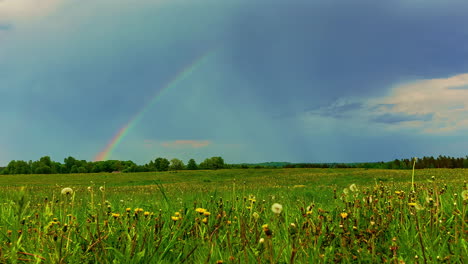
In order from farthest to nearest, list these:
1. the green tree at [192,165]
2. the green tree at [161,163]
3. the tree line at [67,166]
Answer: the tree line at [67,166] < the green tree at [161,163] < the green tree at [192,165]

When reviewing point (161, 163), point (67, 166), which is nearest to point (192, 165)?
point (161, 163)

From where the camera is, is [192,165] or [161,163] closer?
[192,165]

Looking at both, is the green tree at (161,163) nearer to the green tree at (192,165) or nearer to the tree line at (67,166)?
the tree line at (67,166)

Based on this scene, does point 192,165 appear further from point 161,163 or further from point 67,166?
point 67,166

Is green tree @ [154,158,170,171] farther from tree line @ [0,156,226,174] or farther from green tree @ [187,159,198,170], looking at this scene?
green tree @ [187,159,198,170]

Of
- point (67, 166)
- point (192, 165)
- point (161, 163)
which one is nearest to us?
point (192, 165)

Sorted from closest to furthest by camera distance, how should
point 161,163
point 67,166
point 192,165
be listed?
point 192,165 < point 161,163 < point 67,166

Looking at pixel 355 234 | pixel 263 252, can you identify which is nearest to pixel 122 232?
pixel 263 252

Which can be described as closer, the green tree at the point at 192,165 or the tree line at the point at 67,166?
the green tree at the point at 192,165

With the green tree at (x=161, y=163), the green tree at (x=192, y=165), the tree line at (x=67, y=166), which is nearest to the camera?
the green tree at (x=192, y=165)

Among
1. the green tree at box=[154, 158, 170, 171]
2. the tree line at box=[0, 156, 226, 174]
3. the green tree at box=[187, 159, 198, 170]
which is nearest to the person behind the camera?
the green tree at box=[187, 159, 198, 170]

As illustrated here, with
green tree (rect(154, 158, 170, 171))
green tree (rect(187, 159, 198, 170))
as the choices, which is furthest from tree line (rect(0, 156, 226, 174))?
green tree (rect(187, 159, 198, 170))

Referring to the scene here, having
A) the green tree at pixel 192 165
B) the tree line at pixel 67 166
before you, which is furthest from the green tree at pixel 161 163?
the green tree at pixel 192 165

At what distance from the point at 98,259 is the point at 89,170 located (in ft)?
351
